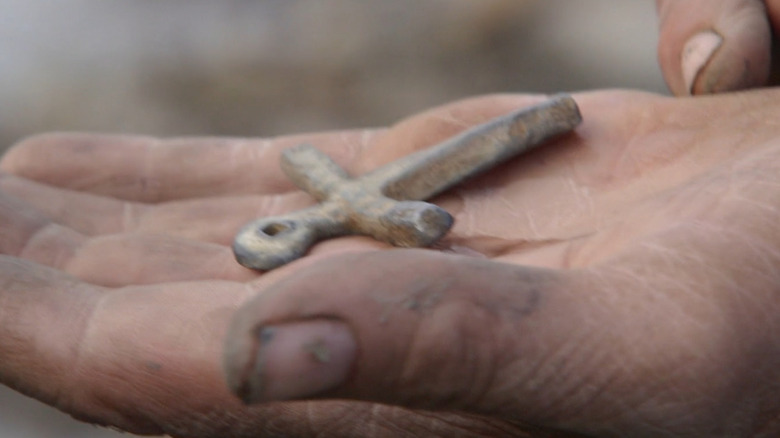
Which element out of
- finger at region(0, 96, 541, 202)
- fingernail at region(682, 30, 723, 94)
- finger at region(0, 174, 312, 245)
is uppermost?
fingernail at region(682, 30, 723, 94)

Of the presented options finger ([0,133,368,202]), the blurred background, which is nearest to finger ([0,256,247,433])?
finger ([0,133,368,202])

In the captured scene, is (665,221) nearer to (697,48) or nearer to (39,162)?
(697,48)

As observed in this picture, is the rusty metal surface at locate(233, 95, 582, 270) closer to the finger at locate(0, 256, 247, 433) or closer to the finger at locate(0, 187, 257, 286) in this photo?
the finger at locate(0, 187, 257, 286)

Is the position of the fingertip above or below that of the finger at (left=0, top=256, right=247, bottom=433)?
above

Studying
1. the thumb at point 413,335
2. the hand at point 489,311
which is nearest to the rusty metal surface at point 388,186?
the hand at point 489,311

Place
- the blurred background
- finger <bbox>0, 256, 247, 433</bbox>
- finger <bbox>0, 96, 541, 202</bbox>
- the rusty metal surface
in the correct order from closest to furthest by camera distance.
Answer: finger <bbox>0, 256, 247, 433</bbox> → the rusty metal surface → finger <bbox>0, 96, 541, 202</bbox> → the blurred background

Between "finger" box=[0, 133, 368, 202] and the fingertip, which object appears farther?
"finger" box=[0, 133, 368, 202]

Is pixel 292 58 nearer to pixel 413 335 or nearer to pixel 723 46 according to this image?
pixel 723 46
